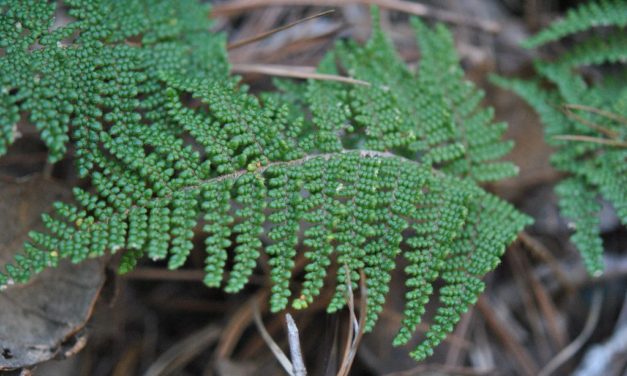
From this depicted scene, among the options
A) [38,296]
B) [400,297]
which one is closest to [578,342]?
[400,297]

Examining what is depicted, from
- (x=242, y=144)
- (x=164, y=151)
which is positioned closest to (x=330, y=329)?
(x=242, y=144)

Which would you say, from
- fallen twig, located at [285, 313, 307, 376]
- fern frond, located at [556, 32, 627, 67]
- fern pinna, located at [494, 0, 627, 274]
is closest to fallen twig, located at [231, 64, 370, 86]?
fern pinna, located at [494, 0, 627, 274]

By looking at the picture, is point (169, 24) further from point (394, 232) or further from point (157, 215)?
point (394, 232)

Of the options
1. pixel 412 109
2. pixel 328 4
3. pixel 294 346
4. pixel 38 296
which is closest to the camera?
pixel 294 346

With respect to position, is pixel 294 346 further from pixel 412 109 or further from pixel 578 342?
pixel 578 342

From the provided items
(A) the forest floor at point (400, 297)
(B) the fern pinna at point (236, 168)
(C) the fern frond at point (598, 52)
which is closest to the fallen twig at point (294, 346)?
(B) the fern pinna at point (236, 168)

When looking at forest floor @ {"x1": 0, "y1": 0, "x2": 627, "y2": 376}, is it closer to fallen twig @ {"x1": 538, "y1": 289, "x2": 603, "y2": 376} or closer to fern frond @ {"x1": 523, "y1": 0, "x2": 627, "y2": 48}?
fallen twig @ {"x1": 538, "y1": 289, "x2": 603, "y2": 376}

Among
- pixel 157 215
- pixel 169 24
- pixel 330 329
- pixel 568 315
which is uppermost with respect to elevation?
pixel 169 24
